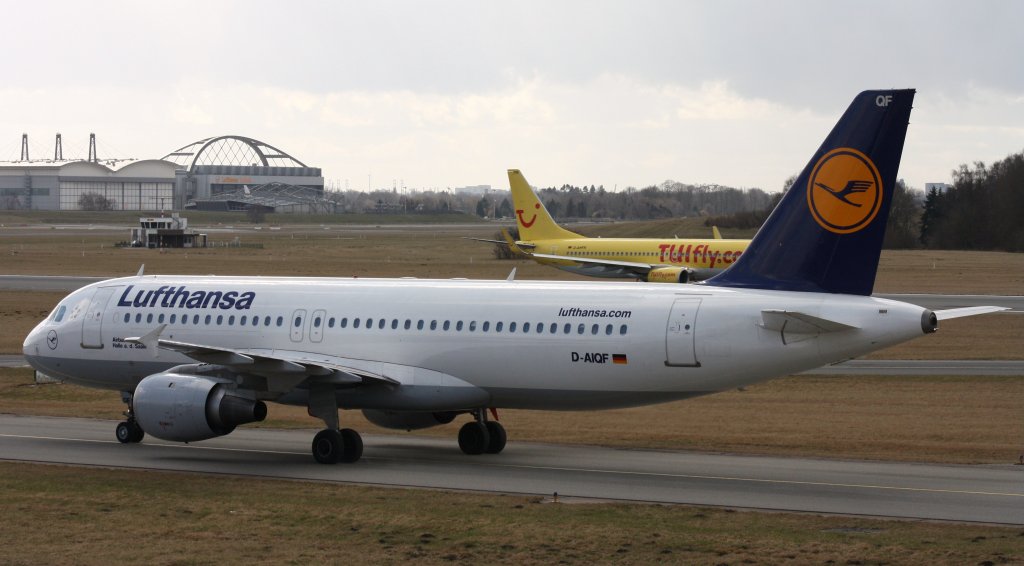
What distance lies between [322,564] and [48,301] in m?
56.1

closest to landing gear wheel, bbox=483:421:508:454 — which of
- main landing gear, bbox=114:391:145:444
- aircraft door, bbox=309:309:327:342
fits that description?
aircraft door, bbox=309:309:327:342

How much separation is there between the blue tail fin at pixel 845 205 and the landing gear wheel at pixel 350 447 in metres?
8.95

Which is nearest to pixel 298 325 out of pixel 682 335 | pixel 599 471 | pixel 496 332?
pixel 496 332

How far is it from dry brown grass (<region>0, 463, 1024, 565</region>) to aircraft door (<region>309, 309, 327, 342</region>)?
5.77 m

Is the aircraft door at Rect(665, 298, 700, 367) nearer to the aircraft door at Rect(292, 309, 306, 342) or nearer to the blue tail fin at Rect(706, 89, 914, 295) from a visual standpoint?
the blue tail fin at Rect(706, 89, 914, 295)

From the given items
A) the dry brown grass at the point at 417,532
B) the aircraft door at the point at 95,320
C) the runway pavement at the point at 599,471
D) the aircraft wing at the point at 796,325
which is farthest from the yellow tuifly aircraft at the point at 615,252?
the dry brown grass at the point at 417,532

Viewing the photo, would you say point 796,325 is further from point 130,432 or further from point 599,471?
point 130,432

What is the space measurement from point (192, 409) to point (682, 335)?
32.3ft

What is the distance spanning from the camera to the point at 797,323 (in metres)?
24.2

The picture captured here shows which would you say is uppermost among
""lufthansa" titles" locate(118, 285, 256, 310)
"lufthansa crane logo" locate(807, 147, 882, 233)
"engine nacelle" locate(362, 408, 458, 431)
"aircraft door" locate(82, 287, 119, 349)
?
"lufthansa crane logo" locate(807, 147, 882, 233)

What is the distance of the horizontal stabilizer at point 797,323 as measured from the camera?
77.9ft

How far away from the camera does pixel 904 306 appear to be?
2405 cm

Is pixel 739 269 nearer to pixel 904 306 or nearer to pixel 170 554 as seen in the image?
pixel 904 306

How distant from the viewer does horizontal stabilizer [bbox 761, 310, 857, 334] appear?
23750 mm
